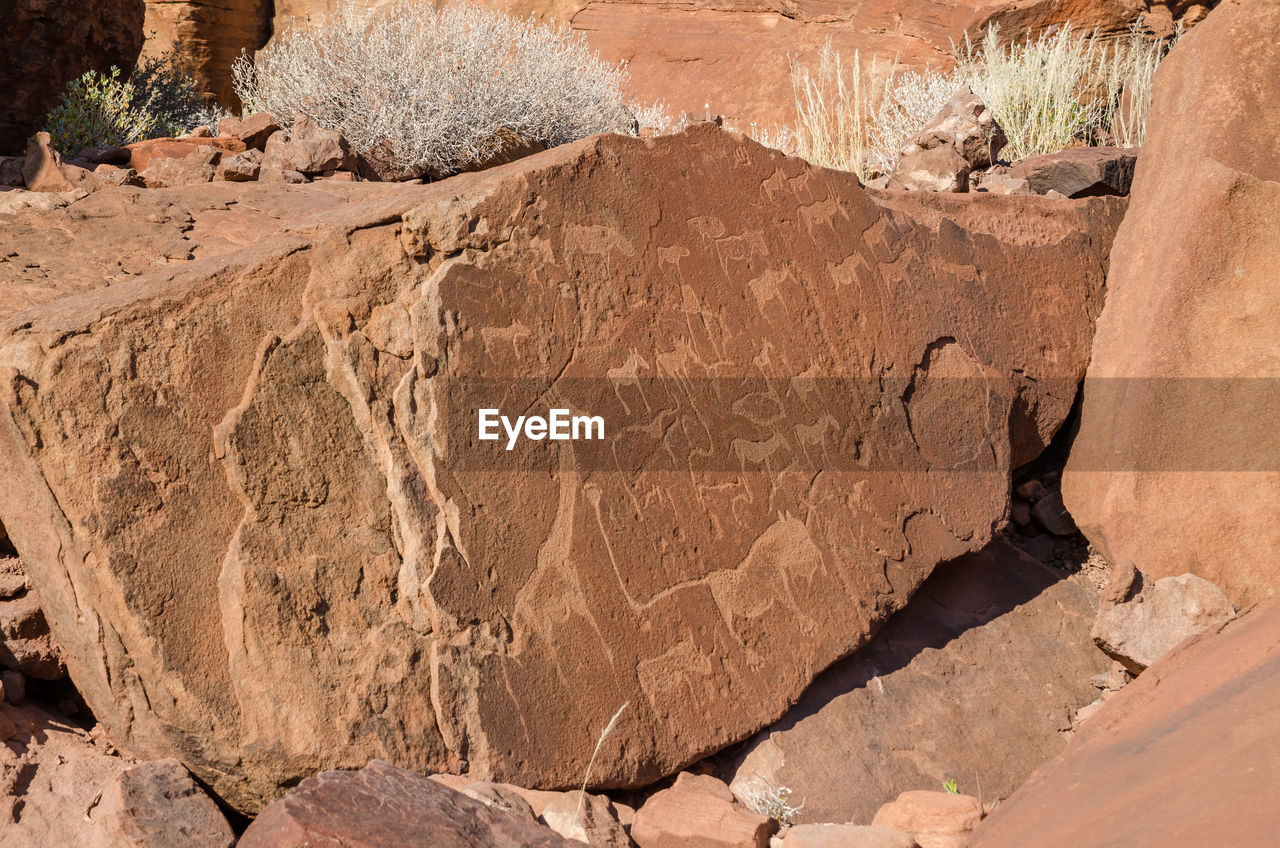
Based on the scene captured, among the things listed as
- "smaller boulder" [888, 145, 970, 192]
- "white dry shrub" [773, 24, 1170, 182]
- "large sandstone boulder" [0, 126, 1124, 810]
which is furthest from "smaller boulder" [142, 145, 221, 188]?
"smaller boulder" [888, 145, 970, 192]

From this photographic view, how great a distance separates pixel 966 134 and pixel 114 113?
168 inches

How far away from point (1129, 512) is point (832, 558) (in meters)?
1.00

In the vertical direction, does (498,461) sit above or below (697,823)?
above

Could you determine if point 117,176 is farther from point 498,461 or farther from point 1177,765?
point 1177,765

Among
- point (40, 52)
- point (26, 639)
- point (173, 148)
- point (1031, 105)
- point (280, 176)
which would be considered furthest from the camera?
point (1031, 105)

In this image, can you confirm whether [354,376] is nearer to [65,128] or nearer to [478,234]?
[478,234]

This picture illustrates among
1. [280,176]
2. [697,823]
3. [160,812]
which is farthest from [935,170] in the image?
[160,812]

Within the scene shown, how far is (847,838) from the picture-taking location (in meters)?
2.10

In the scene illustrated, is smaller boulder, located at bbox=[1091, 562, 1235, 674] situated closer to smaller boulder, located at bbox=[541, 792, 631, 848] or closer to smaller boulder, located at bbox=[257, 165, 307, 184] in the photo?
smaller boulder, located at bbox=[541, 792, 631, 848]

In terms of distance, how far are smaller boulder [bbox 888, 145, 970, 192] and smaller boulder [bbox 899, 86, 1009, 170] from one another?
3 centimetres

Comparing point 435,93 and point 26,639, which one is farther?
point 435,93

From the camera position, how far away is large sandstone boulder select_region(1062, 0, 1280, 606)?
300cm

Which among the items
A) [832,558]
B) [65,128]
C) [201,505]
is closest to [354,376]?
[201,505]

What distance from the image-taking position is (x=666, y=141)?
110 inches
